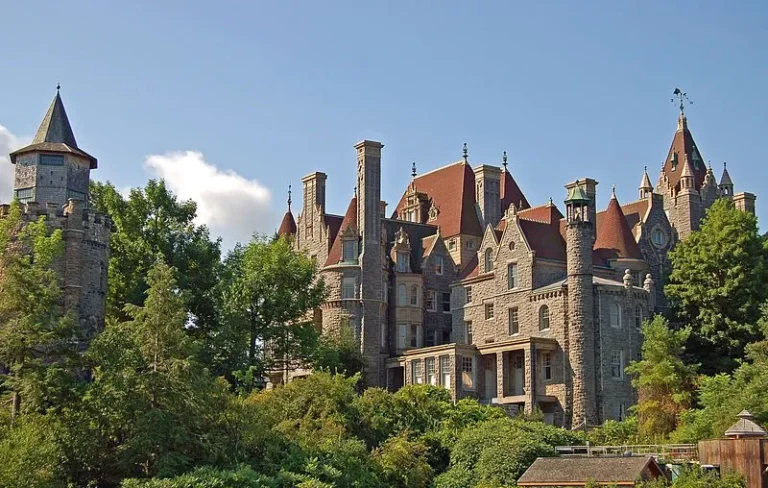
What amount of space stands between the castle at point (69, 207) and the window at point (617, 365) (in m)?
23.0

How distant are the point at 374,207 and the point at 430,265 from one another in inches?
193

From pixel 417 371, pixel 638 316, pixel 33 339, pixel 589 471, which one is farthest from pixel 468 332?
pixel 33 339

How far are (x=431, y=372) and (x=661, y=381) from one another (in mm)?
12680

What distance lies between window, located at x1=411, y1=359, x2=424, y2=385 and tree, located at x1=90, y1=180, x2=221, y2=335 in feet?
33.5

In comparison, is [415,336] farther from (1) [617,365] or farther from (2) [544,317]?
(1) [617,365]

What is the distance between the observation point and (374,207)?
62469 millimetres

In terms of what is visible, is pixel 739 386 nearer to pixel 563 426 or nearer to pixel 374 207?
pixel 563 426

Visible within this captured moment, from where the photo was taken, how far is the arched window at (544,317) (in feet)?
191

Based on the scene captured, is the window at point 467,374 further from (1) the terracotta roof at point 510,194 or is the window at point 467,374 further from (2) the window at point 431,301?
(1) the terracotta roof at point 510,194

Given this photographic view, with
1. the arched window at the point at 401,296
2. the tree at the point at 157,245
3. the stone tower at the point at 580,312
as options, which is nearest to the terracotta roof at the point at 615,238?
the stone tower at the point at 580,312

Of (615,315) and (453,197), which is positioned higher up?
(453,197)

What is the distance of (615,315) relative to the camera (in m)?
56.8

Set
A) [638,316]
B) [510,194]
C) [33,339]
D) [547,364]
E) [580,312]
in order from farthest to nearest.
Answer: [510,194] < [638,316] < [547,364] < [580,312] < [33,339]

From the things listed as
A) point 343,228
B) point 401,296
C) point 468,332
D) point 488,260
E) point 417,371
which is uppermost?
point 343,228
